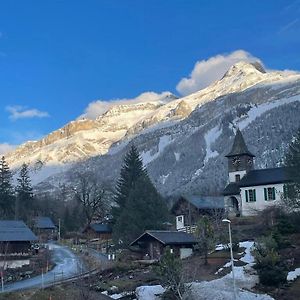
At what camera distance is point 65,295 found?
38531mm

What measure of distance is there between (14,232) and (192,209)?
2272 cm

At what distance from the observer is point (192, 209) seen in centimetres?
7044

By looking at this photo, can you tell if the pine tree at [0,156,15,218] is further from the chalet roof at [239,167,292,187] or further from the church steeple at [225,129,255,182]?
the chalet roof at [239,167,292,187]

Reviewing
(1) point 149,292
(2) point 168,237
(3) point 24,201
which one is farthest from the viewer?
(3) point 24,201

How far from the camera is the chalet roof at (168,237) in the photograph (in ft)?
175

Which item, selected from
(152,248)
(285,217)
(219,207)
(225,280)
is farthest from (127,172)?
(225,280)

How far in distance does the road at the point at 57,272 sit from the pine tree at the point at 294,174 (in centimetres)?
2116

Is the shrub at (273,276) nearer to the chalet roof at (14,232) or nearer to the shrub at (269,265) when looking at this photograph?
the shrub at (269,265)

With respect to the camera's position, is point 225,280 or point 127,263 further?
point 127,263

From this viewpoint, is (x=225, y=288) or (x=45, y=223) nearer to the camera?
(x=225, y=288)

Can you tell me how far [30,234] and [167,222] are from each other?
1617 cm

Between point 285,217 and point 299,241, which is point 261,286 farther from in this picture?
point 285,217

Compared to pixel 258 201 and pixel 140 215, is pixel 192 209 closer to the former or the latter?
pixel 258 201

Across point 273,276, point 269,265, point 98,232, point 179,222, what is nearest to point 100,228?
point 98,232
